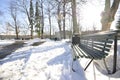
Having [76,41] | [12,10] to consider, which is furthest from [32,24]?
[76,41]

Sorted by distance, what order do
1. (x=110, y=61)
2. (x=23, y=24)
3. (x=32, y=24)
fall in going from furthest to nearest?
(x=23, y=24), (x=32, y=24), (x=110, y=61)

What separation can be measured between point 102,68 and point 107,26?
5761 millimetres

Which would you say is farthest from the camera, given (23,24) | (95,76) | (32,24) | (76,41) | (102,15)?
(23,24)

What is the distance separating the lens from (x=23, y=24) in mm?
53281

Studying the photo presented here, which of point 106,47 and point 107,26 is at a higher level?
point 107,26

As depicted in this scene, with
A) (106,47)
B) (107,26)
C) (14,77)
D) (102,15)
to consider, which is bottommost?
(14,77)

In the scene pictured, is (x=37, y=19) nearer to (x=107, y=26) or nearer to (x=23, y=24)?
(x=23, y=24)

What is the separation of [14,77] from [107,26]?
7.07m

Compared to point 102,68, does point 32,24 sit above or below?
above

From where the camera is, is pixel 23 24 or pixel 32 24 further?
pixel 23 24

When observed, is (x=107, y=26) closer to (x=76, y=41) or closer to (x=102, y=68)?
(x=76, y=41)

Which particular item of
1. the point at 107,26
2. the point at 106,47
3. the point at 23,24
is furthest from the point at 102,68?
the point at 23,24

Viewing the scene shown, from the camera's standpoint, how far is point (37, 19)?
45375mm

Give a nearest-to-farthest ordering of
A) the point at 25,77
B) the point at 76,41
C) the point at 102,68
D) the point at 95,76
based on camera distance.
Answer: the point at 95,76 < the point at 25,77 < the point at 102,68 < the point at 76,41
